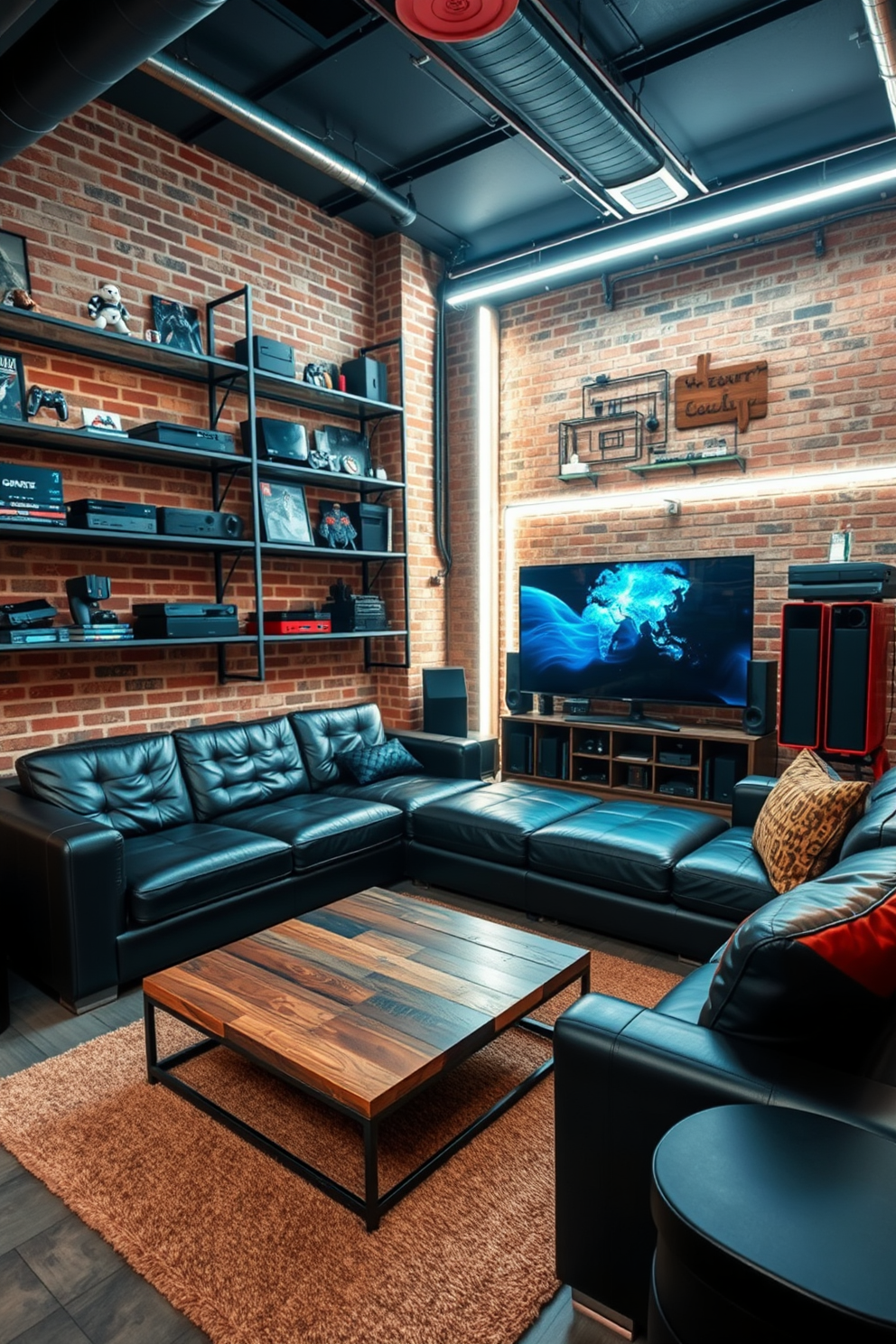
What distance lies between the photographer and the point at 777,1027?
4.39 feet

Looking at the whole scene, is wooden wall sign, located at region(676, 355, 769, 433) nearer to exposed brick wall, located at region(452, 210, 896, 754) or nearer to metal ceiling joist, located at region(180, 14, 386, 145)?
exposed brick wall, located at region(452, 210, 896, 754)

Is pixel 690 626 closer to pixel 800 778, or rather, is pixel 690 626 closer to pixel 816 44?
pixel 800 778

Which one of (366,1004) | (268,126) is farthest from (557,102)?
(366,1004)

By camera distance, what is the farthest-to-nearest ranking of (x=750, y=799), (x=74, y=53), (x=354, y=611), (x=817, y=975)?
(x=354, y=611)
(x=750, y=799)
(x=74, y=53)
(x=817, y=975)

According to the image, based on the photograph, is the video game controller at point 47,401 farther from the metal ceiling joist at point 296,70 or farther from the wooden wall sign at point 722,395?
the wooden wall sign at point 722,395

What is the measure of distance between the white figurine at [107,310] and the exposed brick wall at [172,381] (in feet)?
0.23

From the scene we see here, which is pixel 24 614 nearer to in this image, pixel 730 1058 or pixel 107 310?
pixel 107 310

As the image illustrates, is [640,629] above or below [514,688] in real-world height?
above

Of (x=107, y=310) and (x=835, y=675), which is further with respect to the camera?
(x=835, y=675)

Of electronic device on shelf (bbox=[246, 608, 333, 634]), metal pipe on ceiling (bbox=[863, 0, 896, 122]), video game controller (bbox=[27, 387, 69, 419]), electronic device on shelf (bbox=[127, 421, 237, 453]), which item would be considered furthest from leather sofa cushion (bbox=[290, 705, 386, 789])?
metal pipe on ceiling (bbox=[863, 0, 896, 122])

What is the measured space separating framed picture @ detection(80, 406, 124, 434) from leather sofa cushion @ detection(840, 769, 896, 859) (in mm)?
3049

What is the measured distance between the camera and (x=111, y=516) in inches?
129

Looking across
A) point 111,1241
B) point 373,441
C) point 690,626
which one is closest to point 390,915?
point 111,1241

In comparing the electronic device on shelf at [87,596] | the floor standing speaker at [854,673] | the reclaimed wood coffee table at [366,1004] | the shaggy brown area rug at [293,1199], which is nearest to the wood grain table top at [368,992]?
the reclaimed wood coffee table at [366,1004]
